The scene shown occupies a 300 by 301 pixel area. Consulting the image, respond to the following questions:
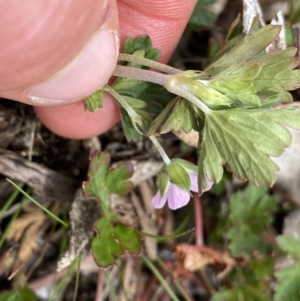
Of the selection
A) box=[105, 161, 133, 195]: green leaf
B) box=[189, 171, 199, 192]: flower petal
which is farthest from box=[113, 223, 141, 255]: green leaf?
box=[189, 171, 199, 192]: flower petal

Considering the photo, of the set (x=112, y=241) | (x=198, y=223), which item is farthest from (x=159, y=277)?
(x=112, y=241)

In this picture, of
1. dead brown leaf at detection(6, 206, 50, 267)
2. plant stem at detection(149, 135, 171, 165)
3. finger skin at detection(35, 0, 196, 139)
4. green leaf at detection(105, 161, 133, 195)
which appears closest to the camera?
plant stem at detection(149, 135, 171, 165)

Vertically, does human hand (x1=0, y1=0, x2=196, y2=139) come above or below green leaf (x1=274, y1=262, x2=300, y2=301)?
above

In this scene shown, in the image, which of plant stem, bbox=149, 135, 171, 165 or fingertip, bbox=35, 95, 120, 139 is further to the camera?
fingertip, bbox=35, 95, 120, 139

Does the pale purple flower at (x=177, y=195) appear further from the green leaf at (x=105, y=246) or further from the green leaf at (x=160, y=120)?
the green leaf at (x=105, y=246)

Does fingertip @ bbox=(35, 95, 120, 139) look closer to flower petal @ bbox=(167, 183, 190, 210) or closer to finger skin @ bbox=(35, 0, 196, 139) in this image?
finger skin @ bbox=(35, 0, 196, 139)

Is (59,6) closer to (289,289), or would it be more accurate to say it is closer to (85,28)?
(85,28)

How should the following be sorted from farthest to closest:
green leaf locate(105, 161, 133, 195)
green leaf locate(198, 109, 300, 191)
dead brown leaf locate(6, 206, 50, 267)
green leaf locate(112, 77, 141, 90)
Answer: dead brown leaf locate(6, 206, 50, 267)
green leaf locate(105, 161, 133, 195)
green leaf locate(112, 77, 141, 90)
green leaf locate(198, 109, 300, 191)
